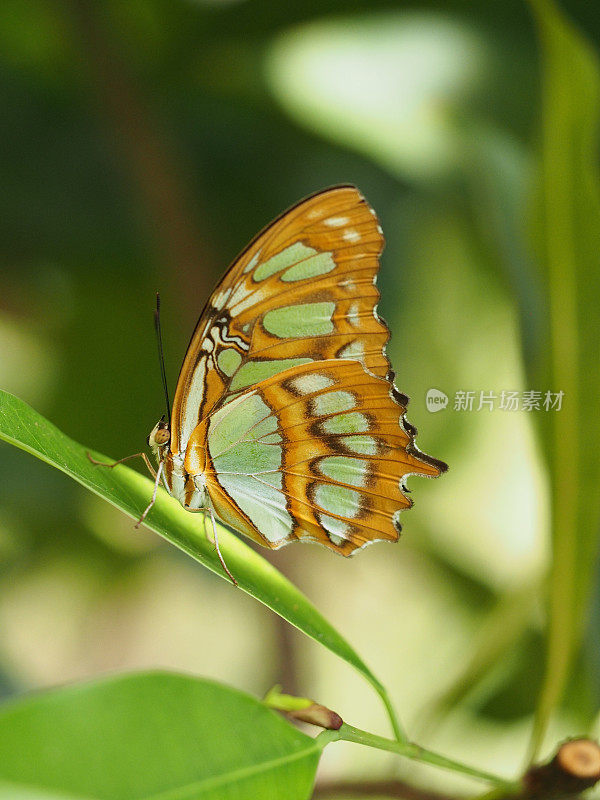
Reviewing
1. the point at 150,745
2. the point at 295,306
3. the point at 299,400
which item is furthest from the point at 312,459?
the point at 150,745

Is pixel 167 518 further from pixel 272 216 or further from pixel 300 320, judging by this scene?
pixel 272 216

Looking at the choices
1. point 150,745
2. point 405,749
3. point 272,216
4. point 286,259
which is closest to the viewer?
point 150,745

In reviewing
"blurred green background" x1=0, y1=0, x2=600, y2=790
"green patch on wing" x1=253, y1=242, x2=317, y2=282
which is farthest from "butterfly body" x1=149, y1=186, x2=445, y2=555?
"blurred green background" x1=0, y1=0, x2=600, y2=790

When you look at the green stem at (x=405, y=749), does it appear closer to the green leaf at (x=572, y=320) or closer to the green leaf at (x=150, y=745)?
the green leaf at (x=150, y=745)

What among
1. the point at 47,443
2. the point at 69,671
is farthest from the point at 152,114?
the point at 69,671

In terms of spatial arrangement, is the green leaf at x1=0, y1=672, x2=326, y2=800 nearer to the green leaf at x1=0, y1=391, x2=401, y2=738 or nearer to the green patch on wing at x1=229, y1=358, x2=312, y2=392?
the green leaf at x1=0, y1=391, x2=401, y2=738

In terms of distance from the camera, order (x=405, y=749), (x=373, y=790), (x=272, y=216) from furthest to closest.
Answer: (x=272, y=216) → (x=373, y=790) → (x=405, y=749)
